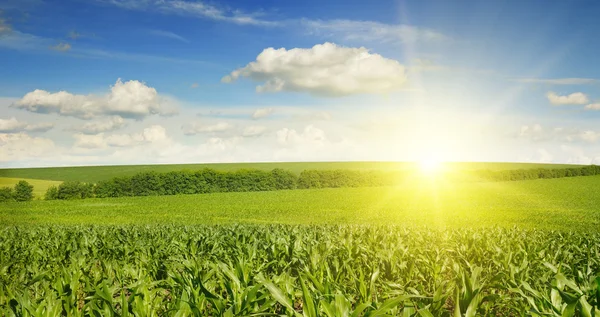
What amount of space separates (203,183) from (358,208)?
91.3ft

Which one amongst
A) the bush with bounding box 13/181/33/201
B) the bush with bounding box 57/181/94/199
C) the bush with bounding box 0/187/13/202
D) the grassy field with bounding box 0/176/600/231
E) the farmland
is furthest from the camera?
the bush with bounding box 57/181/94/199

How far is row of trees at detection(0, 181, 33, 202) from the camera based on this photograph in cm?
5869

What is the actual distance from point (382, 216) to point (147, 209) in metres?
24.8

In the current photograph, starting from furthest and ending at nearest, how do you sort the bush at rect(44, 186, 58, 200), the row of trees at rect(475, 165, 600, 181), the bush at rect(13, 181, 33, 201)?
the row of trees at rect(475, 165, 600, 181) → the bush at rect(44, 186, 58, 200) → the bush at rect(13, 181, 33, 201)

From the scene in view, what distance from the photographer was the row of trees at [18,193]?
58.7 metres

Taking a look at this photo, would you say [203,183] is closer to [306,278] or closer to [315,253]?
[315,253]

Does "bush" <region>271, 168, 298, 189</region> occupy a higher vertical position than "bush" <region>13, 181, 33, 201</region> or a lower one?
higher

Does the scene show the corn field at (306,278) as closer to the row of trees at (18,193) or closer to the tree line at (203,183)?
the tree line at (203,183)

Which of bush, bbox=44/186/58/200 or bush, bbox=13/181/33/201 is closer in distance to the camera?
bush, bbox=13/181/33/201

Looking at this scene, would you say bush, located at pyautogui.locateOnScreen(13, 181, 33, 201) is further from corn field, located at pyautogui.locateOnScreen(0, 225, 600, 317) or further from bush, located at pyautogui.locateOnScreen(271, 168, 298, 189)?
corn field, located at pyautogui.locateOnScreen(0, 225, 600, 317)

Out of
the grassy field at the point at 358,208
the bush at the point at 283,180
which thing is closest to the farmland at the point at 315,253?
the grassy field at the point at 358,208

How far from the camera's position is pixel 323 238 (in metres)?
11.6

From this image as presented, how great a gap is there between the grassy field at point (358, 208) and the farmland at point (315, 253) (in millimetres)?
234

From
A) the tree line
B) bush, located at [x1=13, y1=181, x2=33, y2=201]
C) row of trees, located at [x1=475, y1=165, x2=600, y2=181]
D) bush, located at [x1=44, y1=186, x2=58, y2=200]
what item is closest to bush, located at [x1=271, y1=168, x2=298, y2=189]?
the tree line
